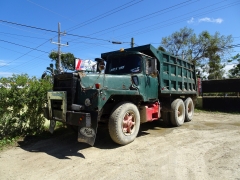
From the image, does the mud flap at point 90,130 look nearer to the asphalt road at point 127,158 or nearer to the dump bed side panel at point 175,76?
the asphalt road at point 127,158

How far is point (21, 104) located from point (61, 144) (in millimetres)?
1565

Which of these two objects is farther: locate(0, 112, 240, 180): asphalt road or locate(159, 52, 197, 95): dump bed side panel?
locate(159, 52, 197, 95): dump bed side panel

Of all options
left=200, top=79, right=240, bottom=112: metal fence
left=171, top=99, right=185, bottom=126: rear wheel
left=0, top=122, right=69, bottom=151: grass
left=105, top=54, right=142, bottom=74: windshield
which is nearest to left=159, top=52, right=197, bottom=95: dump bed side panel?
left=171, top=99, right=185, bottom=126: rear wheel

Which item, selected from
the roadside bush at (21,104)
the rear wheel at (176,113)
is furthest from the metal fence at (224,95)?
the roadside bush at (21,104)

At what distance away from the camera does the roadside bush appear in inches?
224

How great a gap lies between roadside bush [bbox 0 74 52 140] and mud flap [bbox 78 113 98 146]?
2088mm

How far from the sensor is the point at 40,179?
3.61 m

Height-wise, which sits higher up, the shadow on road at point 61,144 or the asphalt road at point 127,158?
the shadow on road at point 61,144

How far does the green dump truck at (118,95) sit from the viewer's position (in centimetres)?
481

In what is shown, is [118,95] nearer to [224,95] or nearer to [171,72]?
[171,72]

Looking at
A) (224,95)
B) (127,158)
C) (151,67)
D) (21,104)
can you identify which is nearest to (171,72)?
(151,67)

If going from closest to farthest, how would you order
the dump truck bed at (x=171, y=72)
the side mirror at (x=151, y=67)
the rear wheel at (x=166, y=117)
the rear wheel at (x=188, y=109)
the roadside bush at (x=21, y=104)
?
the roadside bush at (x=21, y=104) → the side mirror at (x=151, y=67) → the dump truck bed at (x=171, y=72) → the rear wheel at (x=166, y=117) → the rear wheel at (x=188, y=109)

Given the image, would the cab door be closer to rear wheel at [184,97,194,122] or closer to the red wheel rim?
the red wheel rim

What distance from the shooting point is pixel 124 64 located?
21.9 ft
